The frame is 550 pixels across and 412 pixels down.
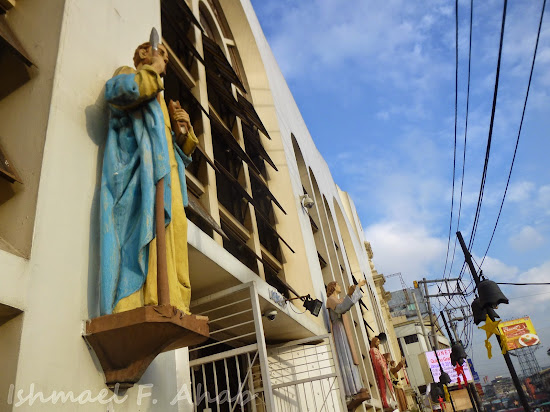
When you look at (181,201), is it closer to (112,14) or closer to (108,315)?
(108,315)

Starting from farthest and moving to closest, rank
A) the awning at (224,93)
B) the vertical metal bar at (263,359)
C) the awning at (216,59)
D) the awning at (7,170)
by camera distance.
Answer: the awning at (216,59)
the awning at (224,93)
the vertical metal bar at (263,359)
the awning at (7,170)

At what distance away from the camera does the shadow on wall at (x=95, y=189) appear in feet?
10.2

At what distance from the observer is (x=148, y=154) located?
3488mm

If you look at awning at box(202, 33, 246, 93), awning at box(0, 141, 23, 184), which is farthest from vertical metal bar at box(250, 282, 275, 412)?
awning at box(202, 33, 246, 93)

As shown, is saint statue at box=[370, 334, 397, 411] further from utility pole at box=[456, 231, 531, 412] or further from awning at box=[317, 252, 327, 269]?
utility pole at box=[456, 231, 531, 412]

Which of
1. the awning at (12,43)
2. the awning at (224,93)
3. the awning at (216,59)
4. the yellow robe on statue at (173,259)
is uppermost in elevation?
the awning at (216,59)

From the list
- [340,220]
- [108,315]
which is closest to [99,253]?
[108,315]

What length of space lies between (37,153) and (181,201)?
1.12 m

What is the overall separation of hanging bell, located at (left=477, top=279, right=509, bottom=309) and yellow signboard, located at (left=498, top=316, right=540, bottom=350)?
152 ft

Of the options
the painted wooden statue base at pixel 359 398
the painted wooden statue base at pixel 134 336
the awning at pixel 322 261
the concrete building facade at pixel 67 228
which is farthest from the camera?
the awning at pixel 322 261

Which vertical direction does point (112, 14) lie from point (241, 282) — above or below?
above

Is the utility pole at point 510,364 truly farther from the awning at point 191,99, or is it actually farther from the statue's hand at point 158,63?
the statue's hand at point 158,63

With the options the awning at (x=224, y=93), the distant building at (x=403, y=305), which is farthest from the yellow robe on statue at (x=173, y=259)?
the distant building at (x=403, y=305)

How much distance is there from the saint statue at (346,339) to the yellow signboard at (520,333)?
45722mm
